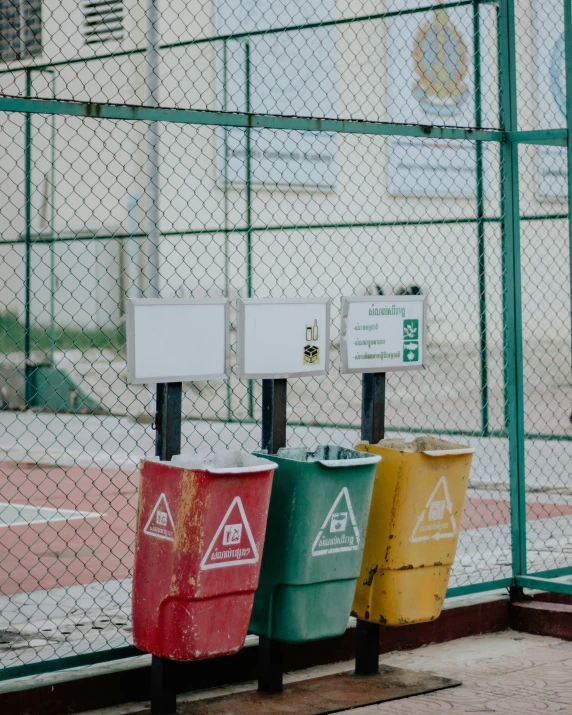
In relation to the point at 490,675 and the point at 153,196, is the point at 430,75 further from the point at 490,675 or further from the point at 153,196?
the point at 490,675

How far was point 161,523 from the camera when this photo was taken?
4.70 meters

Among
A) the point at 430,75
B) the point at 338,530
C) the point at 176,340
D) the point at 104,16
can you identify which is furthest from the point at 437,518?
the point at 104,16

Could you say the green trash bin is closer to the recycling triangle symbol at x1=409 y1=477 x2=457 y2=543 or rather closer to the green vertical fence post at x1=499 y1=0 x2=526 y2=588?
the recycling triangle symbol at x1=409 y1=477 x2=457 y2=543

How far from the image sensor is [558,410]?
17453 millimetres

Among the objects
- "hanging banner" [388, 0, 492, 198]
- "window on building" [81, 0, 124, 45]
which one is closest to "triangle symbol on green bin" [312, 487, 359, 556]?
"hanging banner" [388, 0, 492, 198]

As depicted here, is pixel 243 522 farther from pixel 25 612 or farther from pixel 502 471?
pixel 502 471

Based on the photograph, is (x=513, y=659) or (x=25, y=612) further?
(x=25, y=612)

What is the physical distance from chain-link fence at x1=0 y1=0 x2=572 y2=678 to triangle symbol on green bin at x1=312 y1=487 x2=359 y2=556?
38.4 inches

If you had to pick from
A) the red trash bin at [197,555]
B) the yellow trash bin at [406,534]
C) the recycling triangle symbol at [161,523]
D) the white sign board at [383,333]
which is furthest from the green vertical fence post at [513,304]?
the recycling triangle symbol at [161,523]

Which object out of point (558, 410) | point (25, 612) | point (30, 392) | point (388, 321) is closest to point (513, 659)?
point (388, 321)

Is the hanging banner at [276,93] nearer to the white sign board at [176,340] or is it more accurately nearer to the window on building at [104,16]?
the window on building at [104,16]

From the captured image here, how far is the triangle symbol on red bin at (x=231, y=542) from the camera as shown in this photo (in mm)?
4648

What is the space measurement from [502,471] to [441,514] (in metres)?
6.34

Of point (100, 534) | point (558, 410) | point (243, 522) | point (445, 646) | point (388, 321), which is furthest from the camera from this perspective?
point (558, 410)
